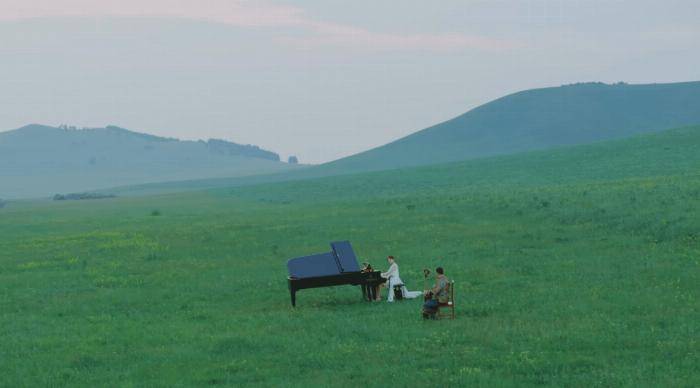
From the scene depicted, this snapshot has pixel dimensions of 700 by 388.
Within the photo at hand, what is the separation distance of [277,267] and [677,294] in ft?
55.2

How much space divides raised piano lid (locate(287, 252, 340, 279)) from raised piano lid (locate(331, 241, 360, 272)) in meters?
0.18

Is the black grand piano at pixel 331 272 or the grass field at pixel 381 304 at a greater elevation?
the black grand piano at pixel 331 272

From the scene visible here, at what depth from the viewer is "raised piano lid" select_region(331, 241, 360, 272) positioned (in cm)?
2645

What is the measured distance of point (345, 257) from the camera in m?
26.8

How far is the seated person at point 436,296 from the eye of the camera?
22.5 metres

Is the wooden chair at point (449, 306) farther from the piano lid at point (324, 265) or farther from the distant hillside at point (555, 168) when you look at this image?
the distant hillside at point (555, 168)

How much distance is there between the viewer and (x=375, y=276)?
26.3 meters

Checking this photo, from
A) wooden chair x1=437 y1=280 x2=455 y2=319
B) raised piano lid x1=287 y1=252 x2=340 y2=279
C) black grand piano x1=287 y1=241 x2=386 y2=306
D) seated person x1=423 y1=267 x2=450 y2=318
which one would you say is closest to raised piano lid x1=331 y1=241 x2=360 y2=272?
black grand piano x1=287 y1=241 x2=386 y2=306

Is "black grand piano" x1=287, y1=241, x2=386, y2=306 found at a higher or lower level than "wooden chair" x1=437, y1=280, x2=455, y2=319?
higher

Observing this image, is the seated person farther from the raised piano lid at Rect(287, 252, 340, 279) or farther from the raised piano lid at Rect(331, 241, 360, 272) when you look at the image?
the raised piano lid at Rect(287, 252, 340, 279)

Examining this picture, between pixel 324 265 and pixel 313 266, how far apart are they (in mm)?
328

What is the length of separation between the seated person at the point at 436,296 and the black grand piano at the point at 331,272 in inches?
141

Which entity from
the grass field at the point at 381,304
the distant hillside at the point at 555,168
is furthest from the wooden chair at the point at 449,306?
the distant hillside at the point at 555,168

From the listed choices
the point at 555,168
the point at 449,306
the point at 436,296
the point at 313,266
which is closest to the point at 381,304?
the point at 313,266
